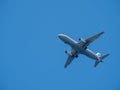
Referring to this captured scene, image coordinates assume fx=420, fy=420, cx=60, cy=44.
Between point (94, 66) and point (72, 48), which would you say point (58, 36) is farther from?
point (94, 66)

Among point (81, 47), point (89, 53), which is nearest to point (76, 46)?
point (81, 47)

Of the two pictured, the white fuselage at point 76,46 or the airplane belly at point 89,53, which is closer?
the white fuselage at point 76,46

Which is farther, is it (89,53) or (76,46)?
(89,53)

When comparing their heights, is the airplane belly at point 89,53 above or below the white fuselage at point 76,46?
below

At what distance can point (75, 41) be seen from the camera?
291 ft

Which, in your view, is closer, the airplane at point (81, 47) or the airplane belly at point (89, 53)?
the airplane at point (81, 47)

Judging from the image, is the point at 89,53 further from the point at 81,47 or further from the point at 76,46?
the point at 76,46

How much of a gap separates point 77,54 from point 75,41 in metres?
5.74

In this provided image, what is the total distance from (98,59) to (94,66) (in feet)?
8.50

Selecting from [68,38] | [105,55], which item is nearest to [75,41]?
[68,38]

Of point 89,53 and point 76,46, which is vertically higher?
point 76,46

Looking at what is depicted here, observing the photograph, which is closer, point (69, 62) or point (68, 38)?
point (68, 38)

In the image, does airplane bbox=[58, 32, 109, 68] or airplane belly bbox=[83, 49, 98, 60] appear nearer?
airplane bbox=[58, 32, 109, 68]

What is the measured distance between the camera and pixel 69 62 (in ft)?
315
